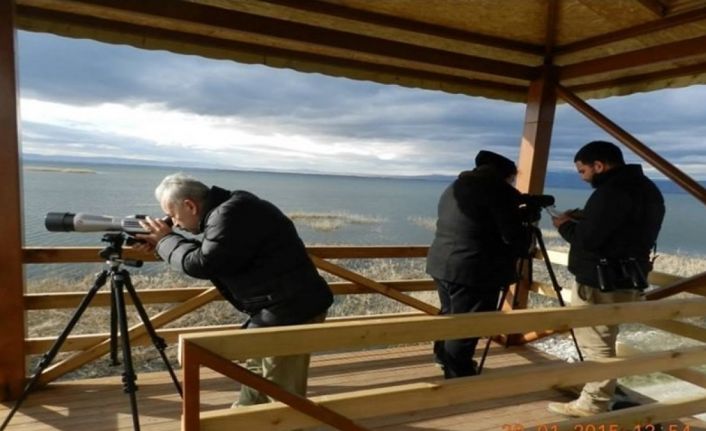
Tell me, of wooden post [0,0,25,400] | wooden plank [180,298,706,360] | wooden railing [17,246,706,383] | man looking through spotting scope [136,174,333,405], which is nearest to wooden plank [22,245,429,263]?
wooden railing [17,246,706,383]

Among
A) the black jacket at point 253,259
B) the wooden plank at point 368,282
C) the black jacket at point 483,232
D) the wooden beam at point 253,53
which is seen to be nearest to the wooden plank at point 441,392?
the black jacket at point 253,259

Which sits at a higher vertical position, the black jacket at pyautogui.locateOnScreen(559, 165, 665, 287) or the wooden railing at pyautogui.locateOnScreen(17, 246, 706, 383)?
the black jacket at pyautogui.locateOnScreen(559, 165, 665, 287)

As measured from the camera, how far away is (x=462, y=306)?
261 centimetres

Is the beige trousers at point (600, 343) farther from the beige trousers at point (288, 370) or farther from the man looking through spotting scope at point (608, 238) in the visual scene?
the beige trousers at point (288, 370)

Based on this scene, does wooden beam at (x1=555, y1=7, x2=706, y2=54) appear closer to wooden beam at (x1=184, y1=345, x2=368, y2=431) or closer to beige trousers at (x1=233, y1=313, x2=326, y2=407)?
beige trousers at (x1=233, y1=313, x2=326, y2=407)

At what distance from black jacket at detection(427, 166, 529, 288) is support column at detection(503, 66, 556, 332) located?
118 centimetres

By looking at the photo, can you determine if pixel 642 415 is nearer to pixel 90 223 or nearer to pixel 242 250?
pixel 242 250

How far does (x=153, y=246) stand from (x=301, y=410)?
38.6 inches

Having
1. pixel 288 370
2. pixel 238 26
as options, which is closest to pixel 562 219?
pixel 288 370

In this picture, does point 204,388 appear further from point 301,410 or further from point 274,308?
point 301,410

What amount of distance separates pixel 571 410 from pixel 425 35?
251cm

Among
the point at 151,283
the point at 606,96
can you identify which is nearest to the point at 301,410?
the point at 606,96

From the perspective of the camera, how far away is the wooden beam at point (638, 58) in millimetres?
2744

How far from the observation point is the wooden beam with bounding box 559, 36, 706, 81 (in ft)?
9.00
